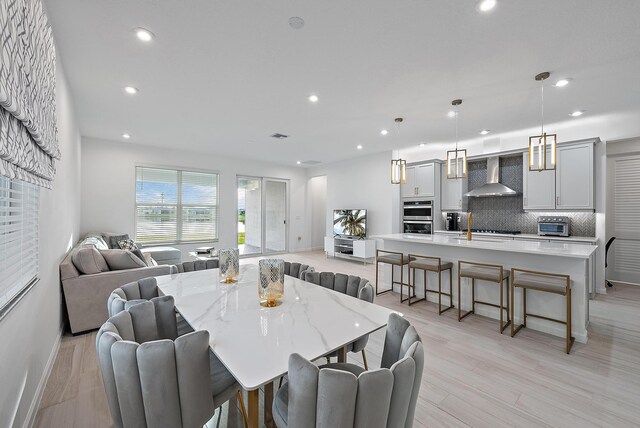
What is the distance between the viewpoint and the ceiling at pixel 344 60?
2.04m

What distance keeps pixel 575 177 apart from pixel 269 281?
547 cm

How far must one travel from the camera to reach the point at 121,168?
5.77 meters

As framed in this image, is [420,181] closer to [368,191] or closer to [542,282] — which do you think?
[368,191]

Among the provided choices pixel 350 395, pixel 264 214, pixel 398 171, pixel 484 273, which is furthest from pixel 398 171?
pixel 264 214

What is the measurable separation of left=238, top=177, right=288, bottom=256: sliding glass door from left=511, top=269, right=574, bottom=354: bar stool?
613 centimetres

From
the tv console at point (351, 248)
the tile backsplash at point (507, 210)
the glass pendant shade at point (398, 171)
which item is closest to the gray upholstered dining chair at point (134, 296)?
the glass pendant shade at point (398, 171)

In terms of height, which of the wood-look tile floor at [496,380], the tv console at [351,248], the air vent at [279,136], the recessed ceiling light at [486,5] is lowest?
the wood-look tile floor at [496,380]

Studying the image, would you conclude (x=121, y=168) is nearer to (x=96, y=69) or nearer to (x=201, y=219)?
(x=201, y=219)

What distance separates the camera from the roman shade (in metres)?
1.05

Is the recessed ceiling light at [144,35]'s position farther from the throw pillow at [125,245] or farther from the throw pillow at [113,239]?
the throw pillow at [113,239]

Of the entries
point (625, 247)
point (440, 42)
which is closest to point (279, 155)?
point (440, 42)

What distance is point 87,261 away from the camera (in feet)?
9.87

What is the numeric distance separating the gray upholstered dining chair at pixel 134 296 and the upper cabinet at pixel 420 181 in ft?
17.9

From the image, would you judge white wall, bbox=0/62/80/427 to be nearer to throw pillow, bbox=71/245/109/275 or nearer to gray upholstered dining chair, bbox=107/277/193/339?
throw pillow, bbox=71/245/109/275
